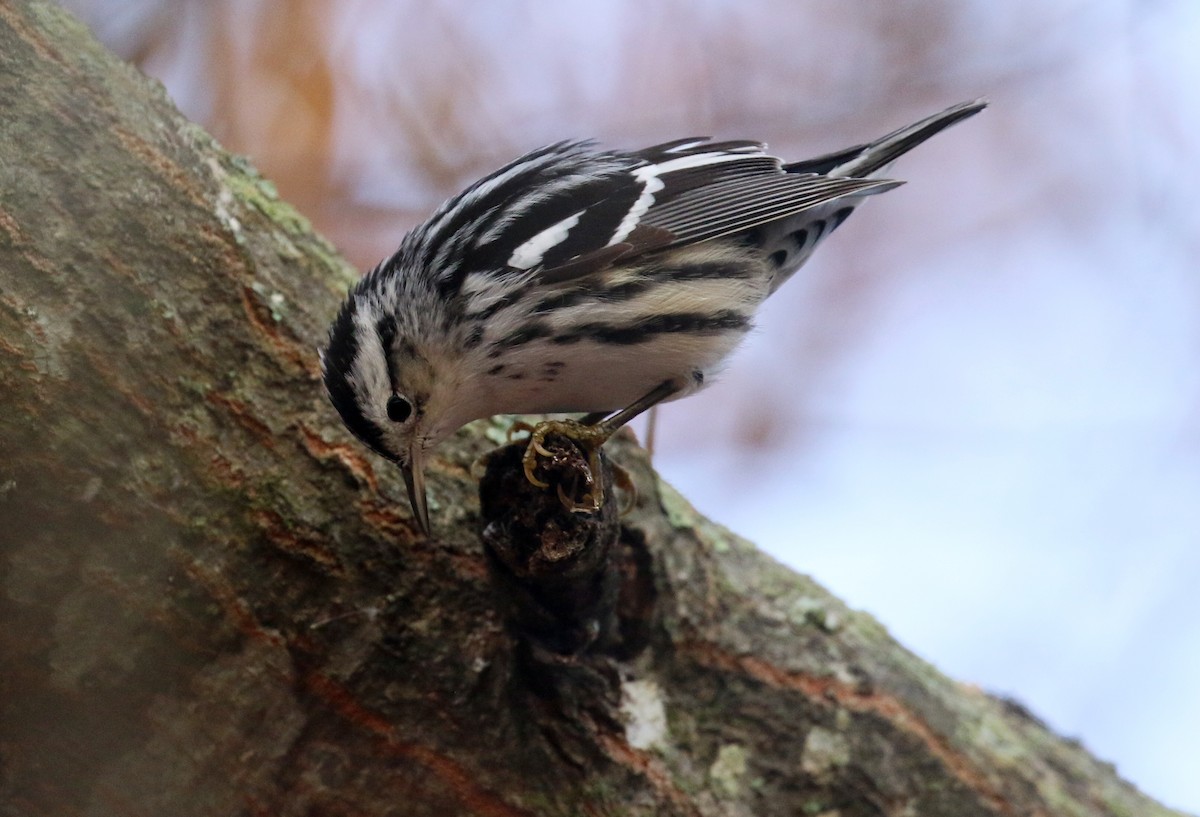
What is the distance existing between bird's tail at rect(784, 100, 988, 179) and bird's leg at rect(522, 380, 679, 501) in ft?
2.53

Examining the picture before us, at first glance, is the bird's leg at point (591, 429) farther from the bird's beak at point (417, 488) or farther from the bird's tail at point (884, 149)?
the bird's tail at point (884, 149)

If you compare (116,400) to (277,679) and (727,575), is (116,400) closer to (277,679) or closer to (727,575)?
(277,679)

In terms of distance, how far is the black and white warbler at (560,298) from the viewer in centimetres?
207

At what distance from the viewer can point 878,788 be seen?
2.21 m

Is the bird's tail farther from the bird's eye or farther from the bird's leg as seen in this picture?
the bird's eye

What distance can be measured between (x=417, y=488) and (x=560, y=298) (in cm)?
50

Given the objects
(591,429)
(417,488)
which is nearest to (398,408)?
(417,488)

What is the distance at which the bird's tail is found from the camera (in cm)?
246

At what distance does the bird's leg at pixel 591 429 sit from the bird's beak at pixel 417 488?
22 centimetres

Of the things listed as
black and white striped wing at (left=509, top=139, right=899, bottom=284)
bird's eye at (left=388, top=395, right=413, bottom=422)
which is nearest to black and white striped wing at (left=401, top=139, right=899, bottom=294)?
black and white striped wing at (left=509, top=139, right=899, bottom=284)

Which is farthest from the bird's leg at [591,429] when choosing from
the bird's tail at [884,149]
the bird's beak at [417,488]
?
the bird's tail at [884,149]

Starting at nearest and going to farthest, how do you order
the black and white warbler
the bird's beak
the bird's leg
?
the bird's leg → the bird's beak → the black and white warbler

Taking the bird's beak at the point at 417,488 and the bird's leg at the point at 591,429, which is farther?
the bird's beak at the point at 417,488

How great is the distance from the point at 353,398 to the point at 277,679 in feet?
1.65
